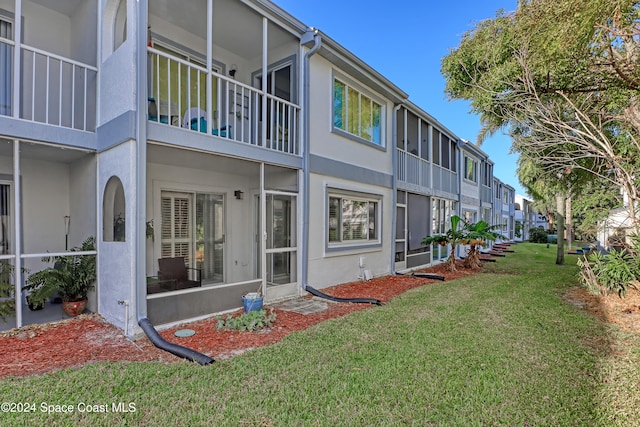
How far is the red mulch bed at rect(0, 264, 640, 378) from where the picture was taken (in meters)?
4.39

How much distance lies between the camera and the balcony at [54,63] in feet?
21.1

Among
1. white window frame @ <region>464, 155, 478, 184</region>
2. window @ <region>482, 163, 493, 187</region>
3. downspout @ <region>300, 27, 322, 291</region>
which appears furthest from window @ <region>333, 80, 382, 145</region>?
window @ <region>482, 163, 493, 187</region>

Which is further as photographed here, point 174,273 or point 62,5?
point 174,273

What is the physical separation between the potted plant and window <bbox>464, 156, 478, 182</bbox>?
18541mm

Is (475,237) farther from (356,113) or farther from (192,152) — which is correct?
(192,152)

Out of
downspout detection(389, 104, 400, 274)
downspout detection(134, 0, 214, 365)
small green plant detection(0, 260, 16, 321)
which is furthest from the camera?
downspout detection(389, 104, 400, 274)

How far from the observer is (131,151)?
5285mm

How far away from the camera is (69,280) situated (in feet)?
20.2

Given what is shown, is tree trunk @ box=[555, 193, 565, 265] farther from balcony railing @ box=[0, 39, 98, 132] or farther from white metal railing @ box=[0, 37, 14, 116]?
white metal railing @ box=[0, 37, 14, 116]

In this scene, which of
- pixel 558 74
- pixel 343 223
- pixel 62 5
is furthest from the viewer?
pixel 343 223

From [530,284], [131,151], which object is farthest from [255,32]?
[530,284]

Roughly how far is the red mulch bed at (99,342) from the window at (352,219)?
325cm

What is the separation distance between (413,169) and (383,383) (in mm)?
11023

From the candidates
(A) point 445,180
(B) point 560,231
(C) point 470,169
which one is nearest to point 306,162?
(A) point 445,180
